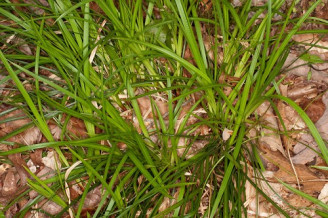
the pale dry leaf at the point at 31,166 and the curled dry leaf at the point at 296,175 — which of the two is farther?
the pale dry leaf at the point at 31,166

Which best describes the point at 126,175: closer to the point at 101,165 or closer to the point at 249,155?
the point at 101,165

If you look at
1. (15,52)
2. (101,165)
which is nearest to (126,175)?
(101,165)

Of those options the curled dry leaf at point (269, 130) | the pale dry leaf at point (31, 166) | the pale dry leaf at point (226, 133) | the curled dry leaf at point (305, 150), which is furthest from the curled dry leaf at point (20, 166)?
the curled dry leaf at point (305, 150)

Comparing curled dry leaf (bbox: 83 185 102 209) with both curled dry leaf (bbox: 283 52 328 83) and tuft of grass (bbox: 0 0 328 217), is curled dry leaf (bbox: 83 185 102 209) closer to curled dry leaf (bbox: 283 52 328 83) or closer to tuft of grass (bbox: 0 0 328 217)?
tuft of grass (bbox: 0 0 328 217)

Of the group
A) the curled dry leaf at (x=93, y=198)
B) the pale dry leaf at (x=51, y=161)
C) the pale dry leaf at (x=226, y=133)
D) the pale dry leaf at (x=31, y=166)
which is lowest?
the curled dry leaf at (x=93, y=198)

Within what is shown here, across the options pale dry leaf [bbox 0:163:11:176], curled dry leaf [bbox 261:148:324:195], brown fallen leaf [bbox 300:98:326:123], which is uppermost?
brown fallen leaf [bbox 300:98:326:123]

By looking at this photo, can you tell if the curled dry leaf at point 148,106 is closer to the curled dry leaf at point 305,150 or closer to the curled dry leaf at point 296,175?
the curled dry leaf at point 296,175

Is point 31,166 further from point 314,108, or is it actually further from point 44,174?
point 314,108

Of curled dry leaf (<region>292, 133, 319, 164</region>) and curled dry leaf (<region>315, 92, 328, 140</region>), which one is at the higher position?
curled dry leaf (<region>315, 92, 328, 140</region>)

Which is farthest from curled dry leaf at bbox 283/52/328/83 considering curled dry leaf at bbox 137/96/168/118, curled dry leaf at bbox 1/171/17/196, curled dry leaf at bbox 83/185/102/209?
curled dry leaf at bbox 1/171/17/196
